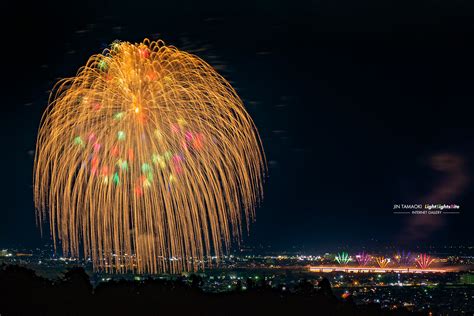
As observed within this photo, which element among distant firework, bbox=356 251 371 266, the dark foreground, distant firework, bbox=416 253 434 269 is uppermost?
distant firework, bbox=356 251 371 266

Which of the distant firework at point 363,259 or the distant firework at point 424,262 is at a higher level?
the distant firework at point 363,259

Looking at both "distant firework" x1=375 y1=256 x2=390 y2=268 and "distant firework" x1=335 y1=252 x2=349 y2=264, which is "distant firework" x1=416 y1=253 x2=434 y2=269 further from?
"distant firework" x1=335 y1=252 x2=349 y2=264

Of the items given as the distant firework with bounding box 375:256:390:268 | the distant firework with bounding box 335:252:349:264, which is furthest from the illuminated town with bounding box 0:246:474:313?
the distant firework with bounding box 375:256:390:268

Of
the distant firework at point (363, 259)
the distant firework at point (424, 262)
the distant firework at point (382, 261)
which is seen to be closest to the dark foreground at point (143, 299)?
the distant firework at point (382, 261)

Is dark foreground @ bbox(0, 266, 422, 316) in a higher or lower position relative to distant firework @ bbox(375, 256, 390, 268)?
lower

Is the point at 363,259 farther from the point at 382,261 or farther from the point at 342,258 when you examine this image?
the point at 342,258

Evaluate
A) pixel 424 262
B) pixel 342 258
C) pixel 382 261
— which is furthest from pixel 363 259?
pixel 424 262

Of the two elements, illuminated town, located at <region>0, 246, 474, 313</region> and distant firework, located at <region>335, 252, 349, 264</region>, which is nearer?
illuminated town, located at <region>0, 246, 474, 313</region>

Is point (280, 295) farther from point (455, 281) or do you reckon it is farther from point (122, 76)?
point (455, 281)

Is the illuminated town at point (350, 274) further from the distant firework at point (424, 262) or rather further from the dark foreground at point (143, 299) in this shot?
the dark foreground at point (143, 299)
